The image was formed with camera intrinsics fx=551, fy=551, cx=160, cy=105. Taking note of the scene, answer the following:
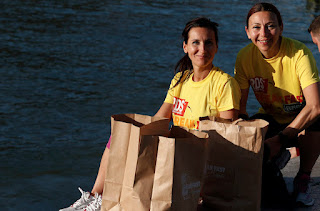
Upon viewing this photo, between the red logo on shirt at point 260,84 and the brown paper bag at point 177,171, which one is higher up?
the red logo on shirt at point 260,84

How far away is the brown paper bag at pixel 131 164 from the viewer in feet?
9.23

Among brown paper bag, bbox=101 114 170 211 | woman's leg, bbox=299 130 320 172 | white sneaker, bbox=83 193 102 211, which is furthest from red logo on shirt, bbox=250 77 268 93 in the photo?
white sneaker, bbox=83 193 102 211

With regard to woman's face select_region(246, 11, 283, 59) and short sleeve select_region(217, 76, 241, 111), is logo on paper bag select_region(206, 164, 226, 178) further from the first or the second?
woman's face select_region(246, 11, 283, 59)

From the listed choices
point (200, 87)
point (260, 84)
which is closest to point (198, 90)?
point (200, 87)

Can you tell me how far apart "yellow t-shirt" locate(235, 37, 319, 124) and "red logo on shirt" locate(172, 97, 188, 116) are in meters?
0.47

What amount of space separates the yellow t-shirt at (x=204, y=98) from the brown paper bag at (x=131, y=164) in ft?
1.76

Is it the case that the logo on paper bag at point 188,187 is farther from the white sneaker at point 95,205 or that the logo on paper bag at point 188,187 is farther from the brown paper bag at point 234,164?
the white sneaker at point 95,205

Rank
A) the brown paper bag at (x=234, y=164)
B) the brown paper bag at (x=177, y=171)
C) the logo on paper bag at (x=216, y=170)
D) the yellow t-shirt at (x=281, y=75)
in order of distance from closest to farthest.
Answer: the brown paper bag at (x=177, y=171), the brown paper bag at (x=234, y=164), the logo on paper bag at (x=216, y=170), the yellow t-shirt at (x=281, y=75)

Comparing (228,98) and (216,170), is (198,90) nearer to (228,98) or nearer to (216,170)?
(228,98)

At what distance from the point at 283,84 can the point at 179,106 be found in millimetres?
715

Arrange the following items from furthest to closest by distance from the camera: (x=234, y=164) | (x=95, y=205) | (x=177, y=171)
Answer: (x=95, y=205) → (x=234, y=164) → (x=177, y=171)

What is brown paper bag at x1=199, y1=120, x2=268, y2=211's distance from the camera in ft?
9.93

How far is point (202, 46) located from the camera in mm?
3645

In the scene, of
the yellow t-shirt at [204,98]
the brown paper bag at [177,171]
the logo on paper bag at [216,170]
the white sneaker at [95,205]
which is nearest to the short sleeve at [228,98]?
the yellow t-shirt at [204,98]
